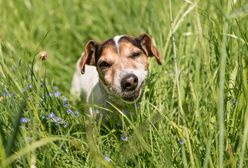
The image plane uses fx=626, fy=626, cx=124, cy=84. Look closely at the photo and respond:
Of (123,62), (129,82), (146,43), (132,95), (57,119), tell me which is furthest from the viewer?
(146,43)

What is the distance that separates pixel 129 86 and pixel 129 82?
0.03 m

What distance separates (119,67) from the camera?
3.98 meters

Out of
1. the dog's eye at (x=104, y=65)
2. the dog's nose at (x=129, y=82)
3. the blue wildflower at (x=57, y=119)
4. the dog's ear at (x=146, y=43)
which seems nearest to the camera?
the blue wildflower at (x=57, y=119)

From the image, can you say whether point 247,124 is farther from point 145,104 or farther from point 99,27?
point 99,27

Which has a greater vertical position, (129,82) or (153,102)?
(129,82)

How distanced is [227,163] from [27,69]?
4.79 feet

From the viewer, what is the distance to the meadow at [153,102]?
9.57ft

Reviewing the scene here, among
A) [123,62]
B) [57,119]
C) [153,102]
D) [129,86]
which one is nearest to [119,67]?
[123,62]

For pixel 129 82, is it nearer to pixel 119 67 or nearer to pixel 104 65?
pixel 119 67

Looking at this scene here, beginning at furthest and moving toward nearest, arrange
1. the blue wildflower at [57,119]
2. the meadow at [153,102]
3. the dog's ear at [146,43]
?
the dog's ear at [146,43] → the blue wildflower at [57,119] → the meadow at [153,102]

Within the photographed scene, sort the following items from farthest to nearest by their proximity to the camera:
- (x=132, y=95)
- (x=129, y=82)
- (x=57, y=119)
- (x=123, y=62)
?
1. (x=123, y=62)
2. (x=132, y=95)
3. (x=129, y=82)
4. (x=57, y=119)

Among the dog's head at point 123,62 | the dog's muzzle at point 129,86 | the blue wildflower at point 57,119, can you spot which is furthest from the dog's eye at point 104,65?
the blue wildflower at point 57,119

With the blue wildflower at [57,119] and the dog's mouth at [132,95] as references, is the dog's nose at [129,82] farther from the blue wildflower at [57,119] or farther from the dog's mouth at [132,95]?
the blue wildflower at [57,119]

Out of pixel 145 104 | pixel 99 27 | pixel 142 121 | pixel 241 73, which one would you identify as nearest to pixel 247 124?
pixel 241 73
